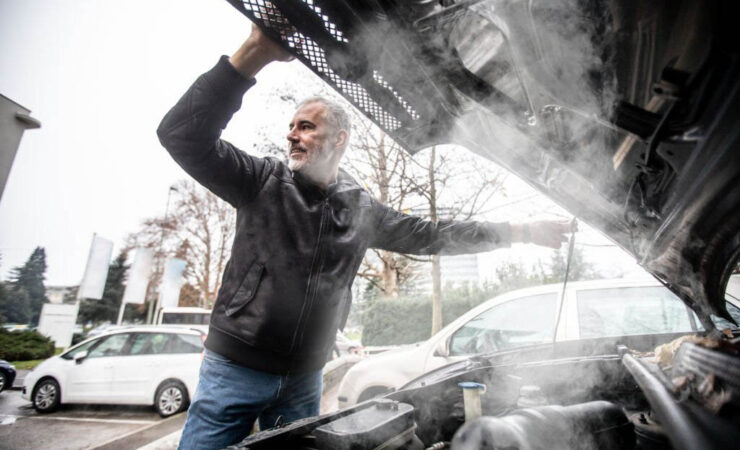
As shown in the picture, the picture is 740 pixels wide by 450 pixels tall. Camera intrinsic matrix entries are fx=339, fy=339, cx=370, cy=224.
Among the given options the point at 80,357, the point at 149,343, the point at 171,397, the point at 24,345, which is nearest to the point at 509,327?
the point at 171,397

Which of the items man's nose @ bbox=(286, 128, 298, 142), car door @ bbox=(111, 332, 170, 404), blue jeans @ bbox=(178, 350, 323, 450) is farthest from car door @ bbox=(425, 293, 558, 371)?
car door @ bbox=(111, 332, 170, 404)

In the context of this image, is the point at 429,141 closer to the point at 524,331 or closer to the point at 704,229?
the point at 704,229

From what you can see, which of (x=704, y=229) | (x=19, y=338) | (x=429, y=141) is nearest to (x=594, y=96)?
(x=704, y=229)

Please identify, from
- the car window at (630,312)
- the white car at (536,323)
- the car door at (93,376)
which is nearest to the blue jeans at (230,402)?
the white car at (536,323)

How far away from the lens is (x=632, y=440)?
3.92 ft

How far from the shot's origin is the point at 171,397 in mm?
6508

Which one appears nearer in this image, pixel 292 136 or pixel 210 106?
pixel 210 106

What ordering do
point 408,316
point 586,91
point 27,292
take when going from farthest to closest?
point 27,292 < point 408,316 < point 586,91

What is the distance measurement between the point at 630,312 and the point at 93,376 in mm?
8964

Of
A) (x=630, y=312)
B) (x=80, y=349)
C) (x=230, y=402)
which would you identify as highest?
(x=630, y=312)

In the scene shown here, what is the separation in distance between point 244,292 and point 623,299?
11.0 feet

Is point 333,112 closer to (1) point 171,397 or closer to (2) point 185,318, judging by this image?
(1) point 171,397

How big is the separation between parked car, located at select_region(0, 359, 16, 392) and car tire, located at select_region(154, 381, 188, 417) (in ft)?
15.7

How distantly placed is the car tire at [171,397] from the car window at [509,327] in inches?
224
